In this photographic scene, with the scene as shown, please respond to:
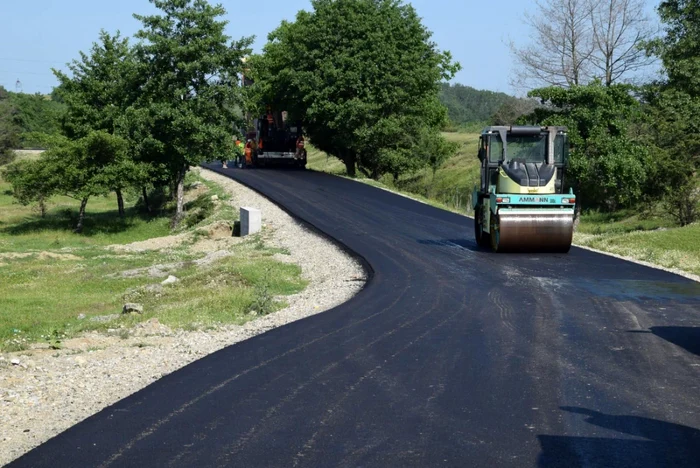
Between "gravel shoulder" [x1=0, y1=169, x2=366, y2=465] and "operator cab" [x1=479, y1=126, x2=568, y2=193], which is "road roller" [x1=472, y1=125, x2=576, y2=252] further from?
"gravel shoulder" [x1=0, y1=169, x2=366, y2=465]

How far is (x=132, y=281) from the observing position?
23859 mm

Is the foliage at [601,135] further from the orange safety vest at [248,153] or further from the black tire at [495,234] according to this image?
the orange safety vest at [248,153]

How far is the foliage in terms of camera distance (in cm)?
3628

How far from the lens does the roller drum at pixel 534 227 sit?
2052cm

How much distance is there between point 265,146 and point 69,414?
43.7 meters

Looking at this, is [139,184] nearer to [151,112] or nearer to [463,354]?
[151,112]

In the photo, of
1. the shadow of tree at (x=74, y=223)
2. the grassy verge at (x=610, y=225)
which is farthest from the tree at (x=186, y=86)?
the grassy verge at (x=610, y=225)

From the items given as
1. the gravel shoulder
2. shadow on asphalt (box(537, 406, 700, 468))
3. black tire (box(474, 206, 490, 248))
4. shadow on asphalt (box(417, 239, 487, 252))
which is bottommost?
the gravel shoulder

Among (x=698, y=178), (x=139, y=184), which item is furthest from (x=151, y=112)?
(x=698, y=178)

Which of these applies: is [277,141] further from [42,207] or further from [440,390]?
[440,390]

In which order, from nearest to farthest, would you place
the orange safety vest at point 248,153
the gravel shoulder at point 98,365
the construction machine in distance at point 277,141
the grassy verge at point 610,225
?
the gravel shoulder at point 98,365 < the grassy verge at point 610,225 < the construction machine in distance at point 277,141 < the orange safety vest at point 248,153

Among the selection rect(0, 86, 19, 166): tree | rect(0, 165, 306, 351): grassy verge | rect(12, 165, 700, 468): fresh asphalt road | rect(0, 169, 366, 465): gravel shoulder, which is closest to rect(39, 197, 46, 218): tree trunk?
rect(0, 165, 306, 351): grassy verge

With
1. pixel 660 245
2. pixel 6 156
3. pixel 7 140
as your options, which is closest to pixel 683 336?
pixel 660 245

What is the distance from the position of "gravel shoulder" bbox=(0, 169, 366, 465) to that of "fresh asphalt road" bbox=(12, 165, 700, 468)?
477mm
